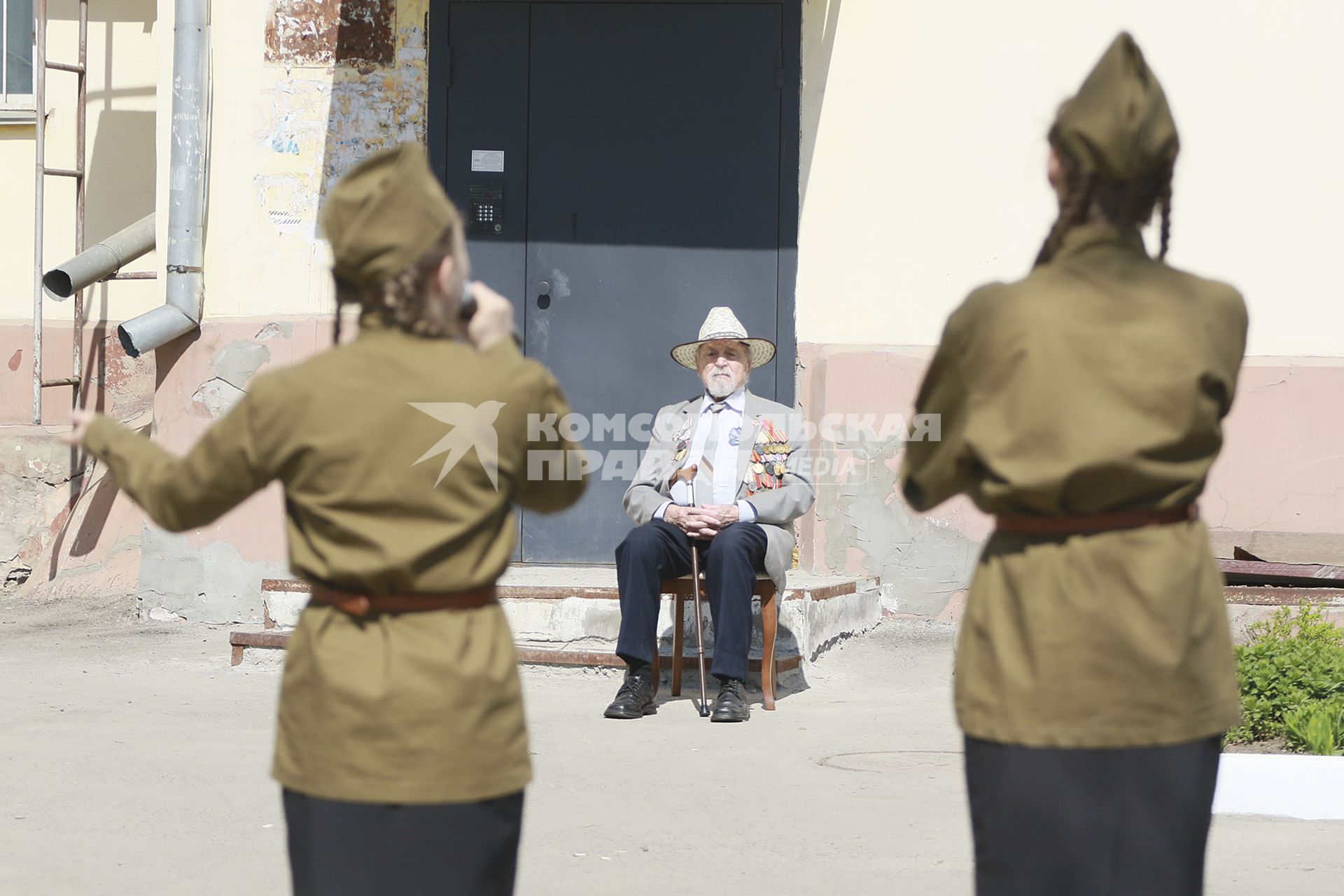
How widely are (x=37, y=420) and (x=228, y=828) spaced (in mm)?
4582

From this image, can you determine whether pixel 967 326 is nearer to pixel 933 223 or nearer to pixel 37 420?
pixel 933 223

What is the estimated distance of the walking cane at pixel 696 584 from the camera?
5.94m

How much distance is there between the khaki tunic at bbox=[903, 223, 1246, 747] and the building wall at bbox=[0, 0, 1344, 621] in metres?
5.23

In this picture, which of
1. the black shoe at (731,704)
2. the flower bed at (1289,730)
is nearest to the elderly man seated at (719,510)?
the black shoe at (731,704)

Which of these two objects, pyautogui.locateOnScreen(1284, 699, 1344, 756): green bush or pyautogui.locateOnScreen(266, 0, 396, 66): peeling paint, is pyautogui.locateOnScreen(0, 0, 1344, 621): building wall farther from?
pyautogui.locateOnScreen(1284, 699, 1344, 756): green bush

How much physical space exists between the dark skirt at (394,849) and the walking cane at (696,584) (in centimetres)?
363

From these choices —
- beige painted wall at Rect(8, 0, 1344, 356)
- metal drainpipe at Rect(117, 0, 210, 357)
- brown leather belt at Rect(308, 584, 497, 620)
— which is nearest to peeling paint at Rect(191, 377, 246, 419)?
metal drainpipe at Rect(117, 0, 210, 357)

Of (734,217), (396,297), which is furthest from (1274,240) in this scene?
(396,297)

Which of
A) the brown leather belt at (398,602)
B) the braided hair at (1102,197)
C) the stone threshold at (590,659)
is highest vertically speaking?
the braided hair at (1102,197)

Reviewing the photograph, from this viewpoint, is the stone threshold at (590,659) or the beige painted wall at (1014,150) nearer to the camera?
the stone threshold at (590,659)

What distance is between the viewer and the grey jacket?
20.2 feet

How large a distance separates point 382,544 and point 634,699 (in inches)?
152

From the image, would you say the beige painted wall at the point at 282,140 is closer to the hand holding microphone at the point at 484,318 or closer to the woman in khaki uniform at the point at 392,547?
the hand holding microphone at the point at 484,318

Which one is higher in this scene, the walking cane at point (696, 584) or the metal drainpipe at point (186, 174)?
the metal drainpipe at point (186, 174)
